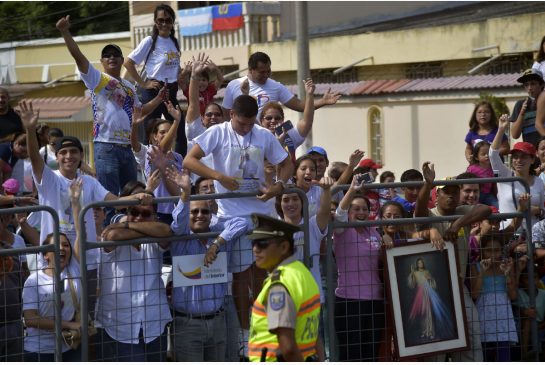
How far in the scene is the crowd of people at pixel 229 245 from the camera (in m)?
8.64

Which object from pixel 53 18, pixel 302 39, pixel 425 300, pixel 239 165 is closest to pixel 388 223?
pixel 425 300

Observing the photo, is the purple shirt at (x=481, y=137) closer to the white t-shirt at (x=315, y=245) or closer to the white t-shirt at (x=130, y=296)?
the white t-shirt at (x=315, y=245)

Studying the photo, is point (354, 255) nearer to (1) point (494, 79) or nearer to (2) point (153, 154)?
(2) point (153, 154)

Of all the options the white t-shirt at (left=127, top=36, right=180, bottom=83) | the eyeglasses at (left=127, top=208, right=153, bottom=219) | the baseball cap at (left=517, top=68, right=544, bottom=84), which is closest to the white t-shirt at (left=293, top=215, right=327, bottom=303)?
the eyeglasses at (left=127, top=208, right=153, bottom=219)

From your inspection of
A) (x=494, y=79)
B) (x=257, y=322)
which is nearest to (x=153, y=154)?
(x=257, y=322)

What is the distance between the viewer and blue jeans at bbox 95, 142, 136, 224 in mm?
Result: 11258

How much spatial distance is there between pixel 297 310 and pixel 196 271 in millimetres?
1932

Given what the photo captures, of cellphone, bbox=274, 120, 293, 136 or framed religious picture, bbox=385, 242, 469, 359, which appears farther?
cellphone, bbox=274, 120, 293, 136

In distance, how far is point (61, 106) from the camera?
34906 mm

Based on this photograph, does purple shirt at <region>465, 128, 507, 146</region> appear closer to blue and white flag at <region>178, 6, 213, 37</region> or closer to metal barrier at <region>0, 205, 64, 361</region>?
metal barrier at <region>0, 205, 64, 361</region>

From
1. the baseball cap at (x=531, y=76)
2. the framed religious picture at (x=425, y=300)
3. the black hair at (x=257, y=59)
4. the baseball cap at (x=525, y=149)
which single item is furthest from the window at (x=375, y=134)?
the framed religious picture at (x=425, y=300)

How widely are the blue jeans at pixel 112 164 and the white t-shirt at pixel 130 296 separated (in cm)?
252

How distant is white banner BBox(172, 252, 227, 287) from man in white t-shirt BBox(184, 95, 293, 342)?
0.43 feet

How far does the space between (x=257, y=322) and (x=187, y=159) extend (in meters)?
2.29
